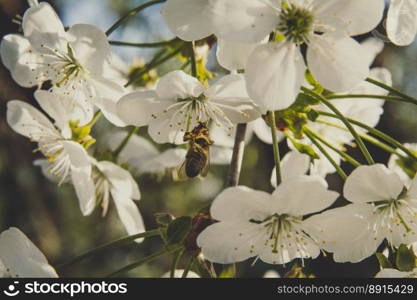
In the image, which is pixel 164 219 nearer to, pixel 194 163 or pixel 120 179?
pixel 194 163

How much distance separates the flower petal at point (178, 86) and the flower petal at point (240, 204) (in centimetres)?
21

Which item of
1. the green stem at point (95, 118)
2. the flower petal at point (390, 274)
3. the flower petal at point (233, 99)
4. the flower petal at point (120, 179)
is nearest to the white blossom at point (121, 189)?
the flower petal at point (120, 179)

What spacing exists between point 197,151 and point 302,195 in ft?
0.76

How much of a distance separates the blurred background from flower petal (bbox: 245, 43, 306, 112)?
1.44 meters

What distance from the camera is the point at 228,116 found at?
1061 millimetres

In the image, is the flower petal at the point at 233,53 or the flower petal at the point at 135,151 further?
the flower petal at the point at 135,151

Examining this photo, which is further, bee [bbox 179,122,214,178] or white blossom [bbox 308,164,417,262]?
bee [bbox 179,122,214,178]

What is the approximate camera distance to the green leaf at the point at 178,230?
3.25ft

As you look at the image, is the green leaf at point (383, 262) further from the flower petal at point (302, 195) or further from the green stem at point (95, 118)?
the green stem at point (95, 118)

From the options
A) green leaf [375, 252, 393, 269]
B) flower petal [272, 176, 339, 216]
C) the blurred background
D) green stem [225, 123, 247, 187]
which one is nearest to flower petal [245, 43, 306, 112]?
flower petal [272, 176, 339, 216]

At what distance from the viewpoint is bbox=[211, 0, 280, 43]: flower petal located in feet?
2.86

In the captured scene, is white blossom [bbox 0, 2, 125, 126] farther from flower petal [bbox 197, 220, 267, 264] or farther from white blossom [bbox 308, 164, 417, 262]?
white blossom [bbox 308, 164, 417, 262]

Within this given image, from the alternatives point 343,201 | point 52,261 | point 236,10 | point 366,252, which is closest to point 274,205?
point 366,252

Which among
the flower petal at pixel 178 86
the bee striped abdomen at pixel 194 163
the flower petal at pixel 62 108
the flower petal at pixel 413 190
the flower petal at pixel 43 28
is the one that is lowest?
the flower petal at pixel 413 190
